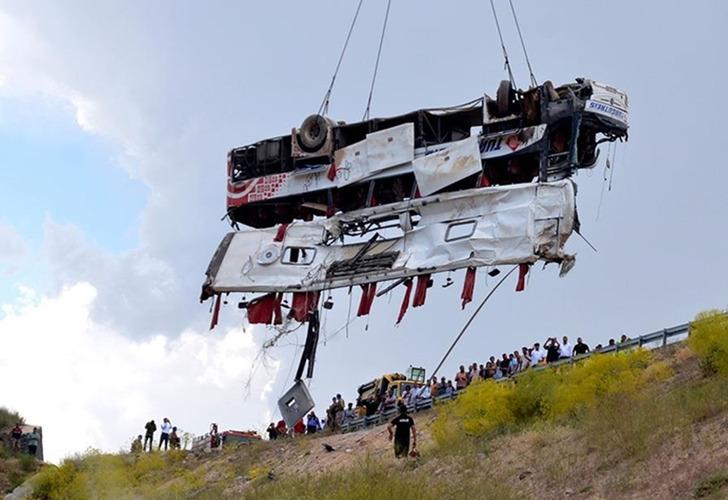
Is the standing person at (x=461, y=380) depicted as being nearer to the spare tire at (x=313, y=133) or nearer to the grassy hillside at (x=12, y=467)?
the spare tire at (x=313, y=133)

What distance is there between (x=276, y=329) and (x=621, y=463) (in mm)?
17050

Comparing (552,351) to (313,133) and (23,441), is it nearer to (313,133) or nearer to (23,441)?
(313,133)

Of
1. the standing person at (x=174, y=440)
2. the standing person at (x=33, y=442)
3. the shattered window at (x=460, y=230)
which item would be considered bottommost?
the standing person at (x=174, y=440)

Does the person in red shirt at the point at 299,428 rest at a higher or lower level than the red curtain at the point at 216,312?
lower

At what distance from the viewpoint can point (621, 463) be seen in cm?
2703

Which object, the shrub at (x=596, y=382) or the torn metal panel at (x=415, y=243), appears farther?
the torn metal panel at (x=415, y=243)

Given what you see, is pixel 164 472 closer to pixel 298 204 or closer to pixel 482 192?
pixel 298 204

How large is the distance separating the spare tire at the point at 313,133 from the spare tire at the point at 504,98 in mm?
6187

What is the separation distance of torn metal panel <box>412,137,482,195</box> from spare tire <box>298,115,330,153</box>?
12.9 feet

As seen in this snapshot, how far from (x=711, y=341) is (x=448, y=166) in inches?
456

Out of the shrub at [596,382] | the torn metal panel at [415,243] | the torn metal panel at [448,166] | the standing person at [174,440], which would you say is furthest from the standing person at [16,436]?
the shrub at [596,382]

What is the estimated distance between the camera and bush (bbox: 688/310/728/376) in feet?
99.8

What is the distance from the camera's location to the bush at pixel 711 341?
3041 cm

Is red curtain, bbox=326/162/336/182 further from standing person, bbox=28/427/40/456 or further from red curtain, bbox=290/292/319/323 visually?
standing person, bbox=28/427/40/456
